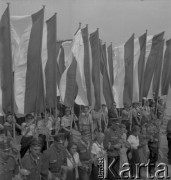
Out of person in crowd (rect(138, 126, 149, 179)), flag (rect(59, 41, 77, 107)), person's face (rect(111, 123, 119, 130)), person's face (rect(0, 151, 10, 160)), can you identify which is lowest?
person in crowd (rect(138, 126, 149, 179))

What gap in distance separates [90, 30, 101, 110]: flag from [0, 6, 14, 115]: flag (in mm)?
3037

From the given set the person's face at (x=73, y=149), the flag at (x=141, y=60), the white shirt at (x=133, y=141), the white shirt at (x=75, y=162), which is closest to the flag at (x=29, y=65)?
the person's face at (x=73, y=149)

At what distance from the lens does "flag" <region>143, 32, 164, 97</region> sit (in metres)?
12.4

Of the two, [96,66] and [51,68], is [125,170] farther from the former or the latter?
[51,68]

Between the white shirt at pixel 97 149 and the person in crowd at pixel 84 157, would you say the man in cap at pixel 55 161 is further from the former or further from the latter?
the white shirt at pixel 97 149

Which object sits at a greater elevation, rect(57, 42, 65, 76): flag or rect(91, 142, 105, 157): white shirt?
rect(57, 42, 65, 76): flag

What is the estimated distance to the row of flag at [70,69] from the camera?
825cm

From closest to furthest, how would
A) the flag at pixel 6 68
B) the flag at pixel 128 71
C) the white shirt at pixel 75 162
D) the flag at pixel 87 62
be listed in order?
the flag at pixel 6 68 < the white shirt at pixel 75 162 < the flag at pixel 87 62 < the flag at pixel 128 71

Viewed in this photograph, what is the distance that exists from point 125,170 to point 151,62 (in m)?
A: 3.67

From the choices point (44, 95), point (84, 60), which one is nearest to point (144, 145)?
point (84, 60)

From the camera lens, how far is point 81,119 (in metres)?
11.8

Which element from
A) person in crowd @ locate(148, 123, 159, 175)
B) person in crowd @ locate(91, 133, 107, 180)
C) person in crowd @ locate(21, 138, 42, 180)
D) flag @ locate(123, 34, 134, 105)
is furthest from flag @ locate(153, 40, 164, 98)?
person in crowd @ locate(21, 138, 42, 180)

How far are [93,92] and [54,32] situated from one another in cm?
214

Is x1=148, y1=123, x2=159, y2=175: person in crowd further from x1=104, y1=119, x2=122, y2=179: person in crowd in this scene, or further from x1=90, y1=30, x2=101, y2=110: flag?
x1=104, y1=119, x2=122, y2=179: person in crowd
